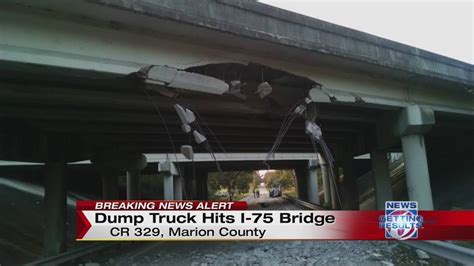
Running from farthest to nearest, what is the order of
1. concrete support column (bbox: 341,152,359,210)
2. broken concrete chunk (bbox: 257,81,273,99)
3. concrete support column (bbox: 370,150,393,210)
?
concrete support column (bbox: 341,152,359,210) → concrete support column (bbox: 370,150,393,210) → broken concrete chunk (bbox: 257,81,273,99)

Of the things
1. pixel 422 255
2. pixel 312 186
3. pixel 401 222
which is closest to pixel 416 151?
pixel 401 222

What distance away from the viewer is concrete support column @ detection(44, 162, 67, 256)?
12.6m

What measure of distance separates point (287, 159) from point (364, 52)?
24.4 meters

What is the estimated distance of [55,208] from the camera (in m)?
13.0

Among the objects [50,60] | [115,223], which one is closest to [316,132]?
[115,223]

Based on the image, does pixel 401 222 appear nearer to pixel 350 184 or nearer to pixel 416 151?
pixel 416 151

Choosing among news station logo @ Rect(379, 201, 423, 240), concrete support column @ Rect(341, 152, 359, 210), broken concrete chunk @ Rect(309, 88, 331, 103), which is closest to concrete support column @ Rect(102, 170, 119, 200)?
concrete support column @ Rect(341, 152, 359, 210)

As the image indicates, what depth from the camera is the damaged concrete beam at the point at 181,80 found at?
7121 millimetres

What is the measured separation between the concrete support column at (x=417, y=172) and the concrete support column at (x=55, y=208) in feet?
39.1

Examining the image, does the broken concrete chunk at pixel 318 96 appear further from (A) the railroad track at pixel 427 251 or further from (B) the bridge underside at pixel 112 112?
(A) the railroad track at pixel 427 251

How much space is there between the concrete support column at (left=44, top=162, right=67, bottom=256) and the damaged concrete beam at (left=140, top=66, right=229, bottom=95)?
813 cm

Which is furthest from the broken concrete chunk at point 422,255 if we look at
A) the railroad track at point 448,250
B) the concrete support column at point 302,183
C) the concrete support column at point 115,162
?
the concrete support column at point 302,183

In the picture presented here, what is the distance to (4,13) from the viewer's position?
576cm

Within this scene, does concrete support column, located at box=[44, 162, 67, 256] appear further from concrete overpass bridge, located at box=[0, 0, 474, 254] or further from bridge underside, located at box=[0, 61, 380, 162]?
bridge underside, located at box=[0, 61, 380, 162]
